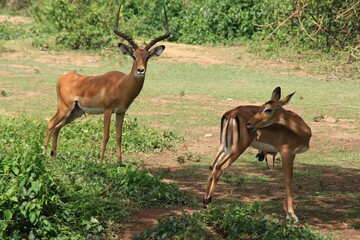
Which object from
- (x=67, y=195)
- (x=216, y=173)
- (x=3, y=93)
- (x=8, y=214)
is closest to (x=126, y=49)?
(x=216, y=173)

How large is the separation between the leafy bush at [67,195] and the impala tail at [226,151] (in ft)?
1.07

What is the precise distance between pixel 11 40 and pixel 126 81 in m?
12.3

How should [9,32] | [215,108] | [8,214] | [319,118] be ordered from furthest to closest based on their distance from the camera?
[9,32] < [215,108] < [319,118] < [8,214]

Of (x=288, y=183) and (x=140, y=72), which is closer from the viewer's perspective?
(x=288, y=183)

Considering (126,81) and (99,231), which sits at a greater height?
(126,81)

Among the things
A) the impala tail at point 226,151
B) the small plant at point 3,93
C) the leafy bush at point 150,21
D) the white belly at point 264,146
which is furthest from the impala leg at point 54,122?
the leafy bush at point 150,21

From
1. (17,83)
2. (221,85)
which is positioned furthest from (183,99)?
(17,83)

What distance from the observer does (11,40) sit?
2173cm

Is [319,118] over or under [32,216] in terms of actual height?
under

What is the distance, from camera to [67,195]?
7406mm

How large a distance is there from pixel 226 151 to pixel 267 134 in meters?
0.41

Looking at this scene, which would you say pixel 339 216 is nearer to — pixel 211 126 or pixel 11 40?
pixel 211 126

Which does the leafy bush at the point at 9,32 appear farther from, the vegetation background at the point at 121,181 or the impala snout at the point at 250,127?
the impala snout at the point at 250,127

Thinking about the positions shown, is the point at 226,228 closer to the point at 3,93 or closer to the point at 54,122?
the point at 54,122
